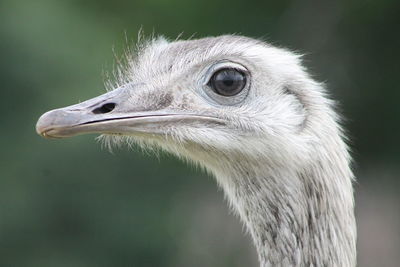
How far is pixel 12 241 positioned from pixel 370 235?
344 centimetres

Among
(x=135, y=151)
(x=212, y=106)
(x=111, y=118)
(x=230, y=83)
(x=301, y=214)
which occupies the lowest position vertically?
(x=301, y=214)

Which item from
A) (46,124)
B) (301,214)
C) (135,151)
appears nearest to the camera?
(46,124)

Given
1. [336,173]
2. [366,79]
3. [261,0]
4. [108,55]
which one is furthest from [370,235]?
[336,173]

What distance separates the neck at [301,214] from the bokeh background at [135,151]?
3305 mm

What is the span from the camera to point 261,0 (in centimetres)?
803

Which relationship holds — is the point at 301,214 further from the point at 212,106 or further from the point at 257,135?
the point at 212,106

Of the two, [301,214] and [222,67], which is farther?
[222,67]

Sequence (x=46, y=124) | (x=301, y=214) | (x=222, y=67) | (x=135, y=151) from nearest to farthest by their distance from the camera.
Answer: (x=46, y=124) < (x=301, y=214) < (x=222, y=67) < (x=135, y=151)

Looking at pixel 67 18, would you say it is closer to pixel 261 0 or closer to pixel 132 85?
pixel 261 0

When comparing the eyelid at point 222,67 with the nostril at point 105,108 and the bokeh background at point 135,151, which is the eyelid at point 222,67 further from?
the bokeh background at point 135,151

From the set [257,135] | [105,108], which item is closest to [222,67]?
[257,135]

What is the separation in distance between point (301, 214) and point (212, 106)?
1.73 ft

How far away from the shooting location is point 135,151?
23.5 ft

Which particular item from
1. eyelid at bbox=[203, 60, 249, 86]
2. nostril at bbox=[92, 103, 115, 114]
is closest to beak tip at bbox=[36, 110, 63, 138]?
nostril at bbox=[92, 103, 115, 114]
